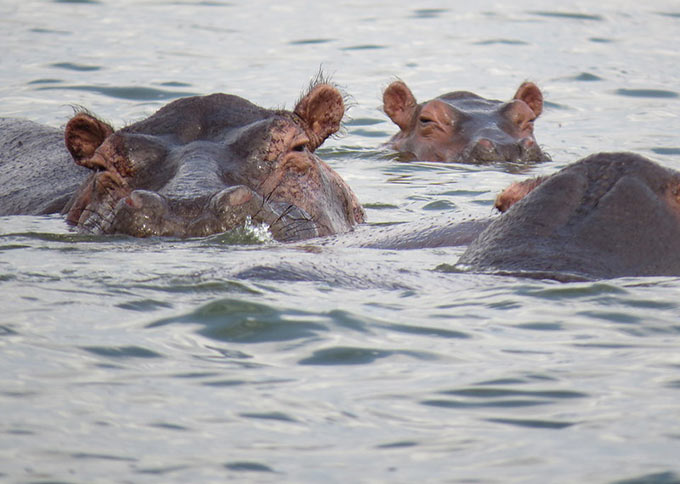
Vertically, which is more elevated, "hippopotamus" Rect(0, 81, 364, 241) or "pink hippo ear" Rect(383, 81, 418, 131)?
"hippopotamus" Rect(0, 81, 364, 241)

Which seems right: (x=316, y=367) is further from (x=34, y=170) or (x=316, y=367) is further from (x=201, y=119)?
(x=34, y=170)

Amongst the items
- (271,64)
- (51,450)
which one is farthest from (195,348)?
(271,64)

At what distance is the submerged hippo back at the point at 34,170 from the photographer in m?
10.1

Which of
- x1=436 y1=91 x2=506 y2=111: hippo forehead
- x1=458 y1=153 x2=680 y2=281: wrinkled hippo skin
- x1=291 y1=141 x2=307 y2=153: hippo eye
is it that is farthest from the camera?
x1=436 y1=91 x2=506 y2=111: hippo forehead

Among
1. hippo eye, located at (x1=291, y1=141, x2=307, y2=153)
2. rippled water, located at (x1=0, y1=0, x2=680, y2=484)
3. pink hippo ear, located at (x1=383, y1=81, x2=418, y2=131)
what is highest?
hippo eye, located at (x1=291, y1=141, x2=307, y2=153)

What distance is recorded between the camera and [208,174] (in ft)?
27.2

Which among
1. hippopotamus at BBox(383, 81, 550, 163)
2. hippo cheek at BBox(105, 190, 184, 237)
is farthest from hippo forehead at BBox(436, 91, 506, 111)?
hippo cheek at BBox(105, 190, 184, 237)

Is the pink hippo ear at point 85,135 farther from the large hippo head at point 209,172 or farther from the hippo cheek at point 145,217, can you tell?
the hippo cheek at point 145,217

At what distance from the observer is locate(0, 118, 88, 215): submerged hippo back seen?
1011 centimetres

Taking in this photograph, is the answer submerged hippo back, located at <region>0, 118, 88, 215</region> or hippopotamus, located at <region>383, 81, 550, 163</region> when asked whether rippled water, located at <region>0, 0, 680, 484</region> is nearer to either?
submerged hippo back, located at <region>0, 118, 88, 215</region>

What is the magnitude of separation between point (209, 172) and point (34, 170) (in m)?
3.09

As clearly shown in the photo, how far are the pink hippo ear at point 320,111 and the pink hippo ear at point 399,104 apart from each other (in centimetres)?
620

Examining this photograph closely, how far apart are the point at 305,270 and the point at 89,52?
50.1ft

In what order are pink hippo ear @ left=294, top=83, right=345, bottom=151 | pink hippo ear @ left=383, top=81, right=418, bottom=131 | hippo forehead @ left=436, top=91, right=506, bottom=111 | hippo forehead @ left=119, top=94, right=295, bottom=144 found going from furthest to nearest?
1. pink hippo ear @ left=383, top=81, right=418, bottom=131
2. hippo forehead @ left=436, top=91, right=506, bottom=111
3. pink hippo ear @ left=294, top=83, right=345, bottom=151
4. hippo forehead @ left=119, top=94, right=295, bottom=144
